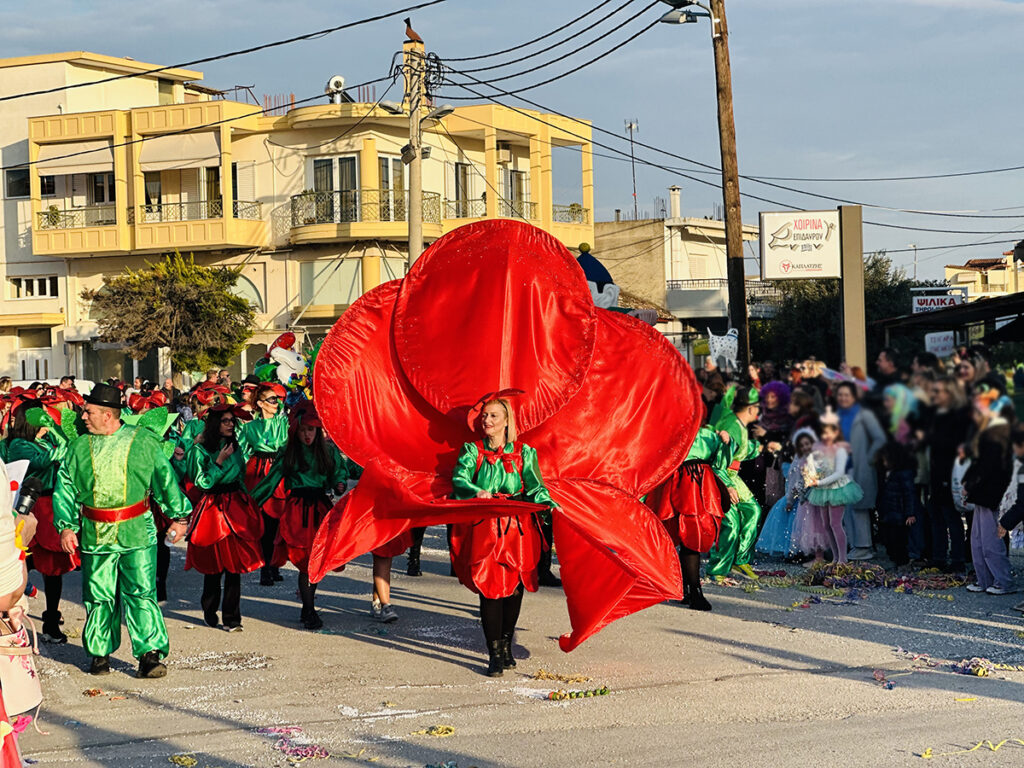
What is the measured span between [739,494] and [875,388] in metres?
7.26

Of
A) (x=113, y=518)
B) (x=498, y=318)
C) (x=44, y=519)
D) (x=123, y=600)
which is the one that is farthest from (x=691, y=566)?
(x=44, y=519)

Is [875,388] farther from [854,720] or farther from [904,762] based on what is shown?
[854,720]

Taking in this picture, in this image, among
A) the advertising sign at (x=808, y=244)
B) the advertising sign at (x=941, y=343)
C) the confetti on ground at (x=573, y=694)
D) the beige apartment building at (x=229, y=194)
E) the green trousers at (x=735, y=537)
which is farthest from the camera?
the beige apartment building at (x=229, y=194)

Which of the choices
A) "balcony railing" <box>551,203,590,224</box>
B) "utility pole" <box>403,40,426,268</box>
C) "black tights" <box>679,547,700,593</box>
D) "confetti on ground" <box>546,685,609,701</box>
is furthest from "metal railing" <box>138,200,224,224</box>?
"confetti on ground" <box>546,685,609,701</box>

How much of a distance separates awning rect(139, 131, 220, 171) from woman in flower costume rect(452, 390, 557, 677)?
31792 mm

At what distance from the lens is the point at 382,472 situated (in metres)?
7.79

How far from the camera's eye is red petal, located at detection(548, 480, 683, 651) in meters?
7.34

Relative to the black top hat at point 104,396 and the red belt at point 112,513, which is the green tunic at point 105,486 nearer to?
the red belt at point 112,513

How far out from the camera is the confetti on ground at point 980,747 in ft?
18.7

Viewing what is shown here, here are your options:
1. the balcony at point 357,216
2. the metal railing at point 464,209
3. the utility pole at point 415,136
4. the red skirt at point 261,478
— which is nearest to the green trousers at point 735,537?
the red skirt at point 261,478

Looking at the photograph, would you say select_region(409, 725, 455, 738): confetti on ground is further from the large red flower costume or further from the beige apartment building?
the beige apartment building

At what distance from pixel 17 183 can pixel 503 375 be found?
37162mm

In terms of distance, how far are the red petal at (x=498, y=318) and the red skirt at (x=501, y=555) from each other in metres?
0.99

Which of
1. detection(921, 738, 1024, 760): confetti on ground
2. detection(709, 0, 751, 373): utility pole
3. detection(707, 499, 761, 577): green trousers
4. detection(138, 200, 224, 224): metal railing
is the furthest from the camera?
detection(138, 200, 224, 224): metal railing
